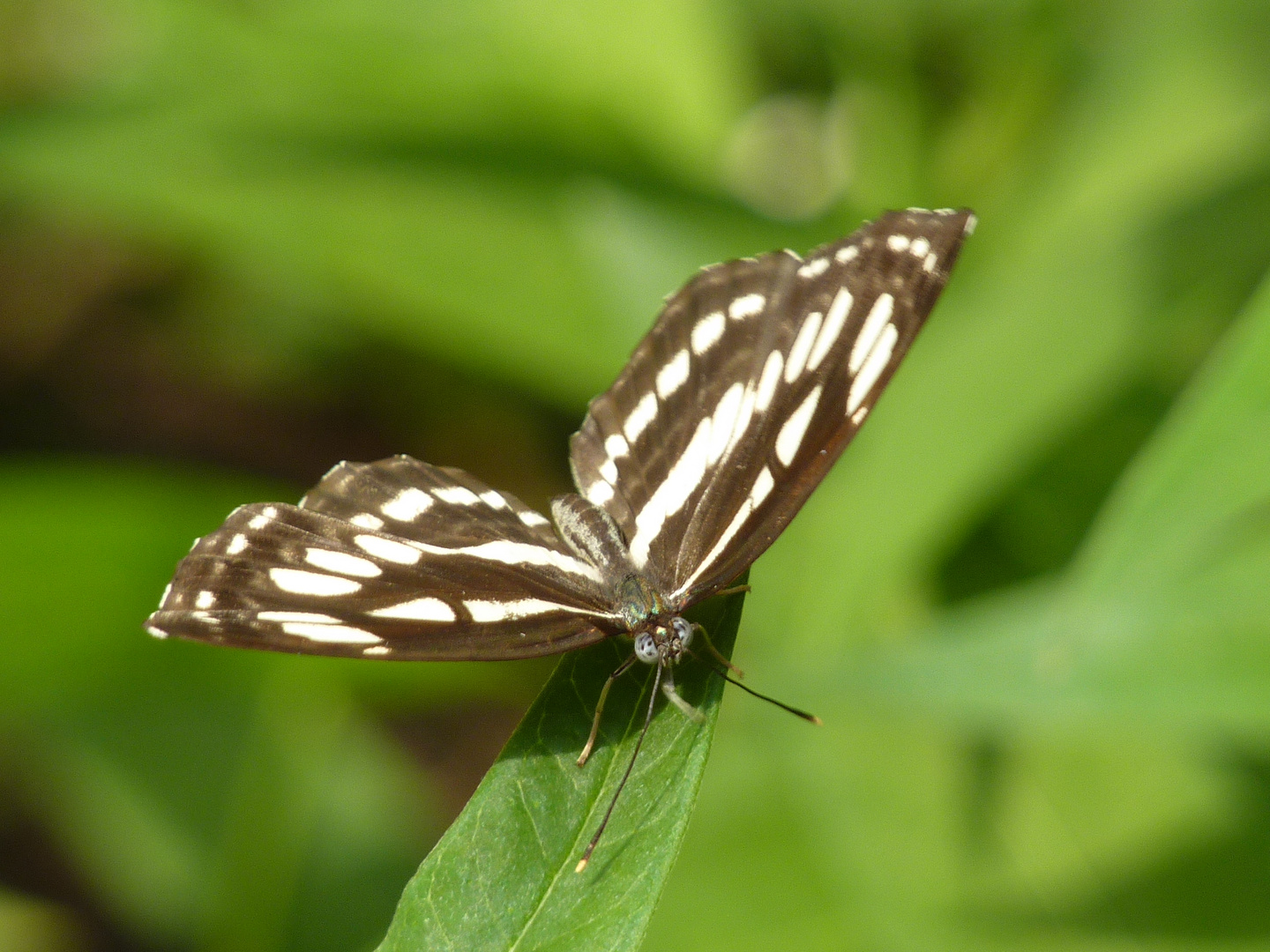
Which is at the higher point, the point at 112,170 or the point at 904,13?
the point at 904,13

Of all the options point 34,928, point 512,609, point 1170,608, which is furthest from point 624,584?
point 34,928

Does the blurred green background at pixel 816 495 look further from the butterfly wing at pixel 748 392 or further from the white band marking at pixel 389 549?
the white band marking at pixel 389 549

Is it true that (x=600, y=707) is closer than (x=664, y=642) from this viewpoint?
Yes

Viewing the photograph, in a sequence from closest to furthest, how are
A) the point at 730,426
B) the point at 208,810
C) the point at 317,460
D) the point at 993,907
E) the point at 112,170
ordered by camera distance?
the point at 730,426 → the point at 993,907 → the point at 208,810 → the point at 112,170 → the point at 317,460

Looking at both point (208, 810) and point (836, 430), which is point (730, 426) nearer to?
point (836, 430)

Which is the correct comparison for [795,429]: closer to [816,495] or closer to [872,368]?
[872,368]

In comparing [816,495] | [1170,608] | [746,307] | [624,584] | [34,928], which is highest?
[746,307]

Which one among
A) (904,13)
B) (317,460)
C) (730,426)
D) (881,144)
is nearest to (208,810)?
(317,460)

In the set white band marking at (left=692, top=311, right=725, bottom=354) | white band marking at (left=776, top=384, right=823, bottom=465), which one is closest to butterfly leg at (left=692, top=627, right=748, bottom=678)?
white band marking at (left=776, top=384, right=823, bottom=465)

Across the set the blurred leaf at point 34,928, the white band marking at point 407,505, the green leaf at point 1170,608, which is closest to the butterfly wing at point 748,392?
the white band marking at point 407,505
